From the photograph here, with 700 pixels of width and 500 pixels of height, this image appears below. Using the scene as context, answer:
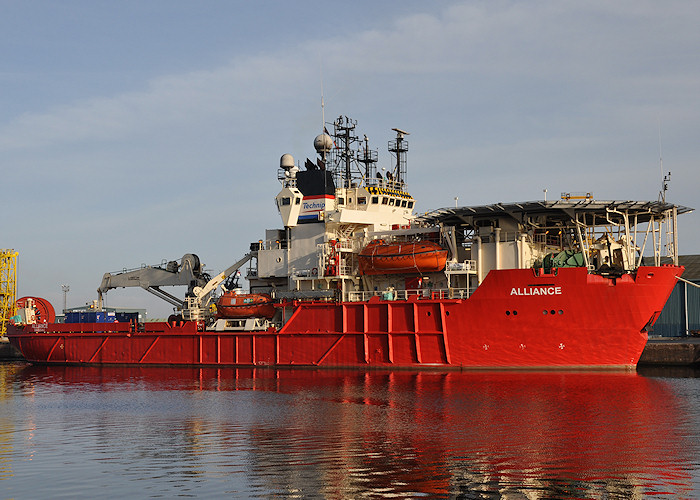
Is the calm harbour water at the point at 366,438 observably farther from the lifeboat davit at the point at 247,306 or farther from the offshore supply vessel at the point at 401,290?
the lifeboat davit at the point at 247,306

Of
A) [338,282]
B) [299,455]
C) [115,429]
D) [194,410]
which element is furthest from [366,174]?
[299,455]

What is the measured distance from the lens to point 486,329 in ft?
109

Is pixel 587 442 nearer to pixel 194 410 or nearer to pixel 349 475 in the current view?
pixel 349 475

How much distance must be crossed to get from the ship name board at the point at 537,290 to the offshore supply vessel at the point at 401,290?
0.07m

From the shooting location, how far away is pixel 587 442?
60.5 feet

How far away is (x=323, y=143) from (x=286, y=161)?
2441 millimetres

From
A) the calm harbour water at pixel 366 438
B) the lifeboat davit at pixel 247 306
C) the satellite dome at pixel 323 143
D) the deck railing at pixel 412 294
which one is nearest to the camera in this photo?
the calm harbour water at pixel 366 438

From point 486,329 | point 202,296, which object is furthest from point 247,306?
point 486,329

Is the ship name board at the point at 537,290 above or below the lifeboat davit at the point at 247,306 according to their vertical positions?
above

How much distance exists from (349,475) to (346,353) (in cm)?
2052

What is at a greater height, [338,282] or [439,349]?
[338,282]

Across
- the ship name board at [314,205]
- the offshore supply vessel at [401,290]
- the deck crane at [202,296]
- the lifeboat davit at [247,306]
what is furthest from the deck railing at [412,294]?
the deck crane at [202,296]

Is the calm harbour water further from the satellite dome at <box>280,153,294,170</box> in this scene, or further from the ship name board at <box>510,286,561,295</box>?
the satellite dome at <box>280,153,294,170</box>

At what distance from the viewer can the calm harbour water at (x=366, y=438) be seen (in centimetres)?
1495
